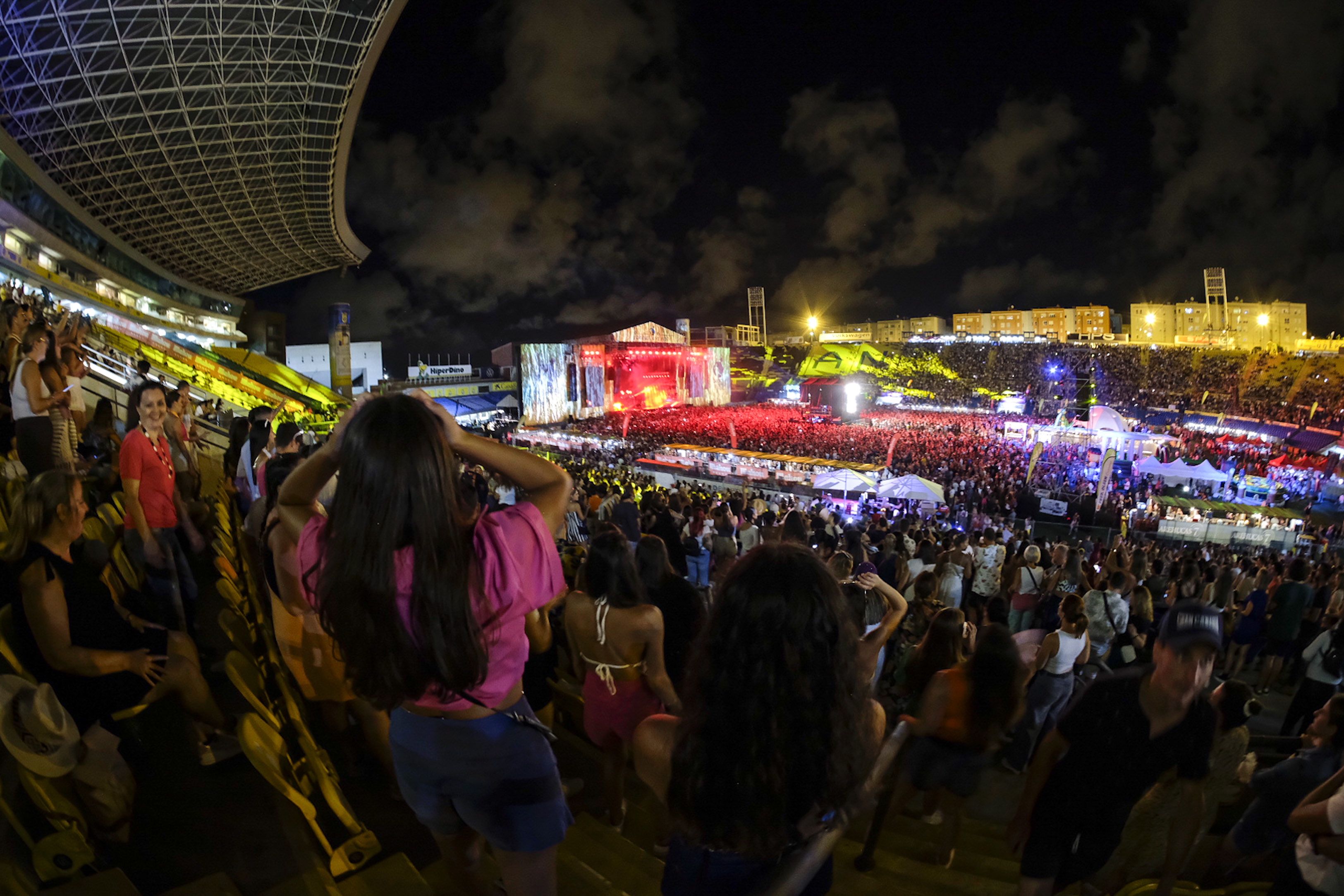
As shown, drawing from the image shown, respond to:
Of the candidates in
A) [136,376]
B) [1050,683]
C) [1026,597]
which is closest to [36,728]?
[1050,683]

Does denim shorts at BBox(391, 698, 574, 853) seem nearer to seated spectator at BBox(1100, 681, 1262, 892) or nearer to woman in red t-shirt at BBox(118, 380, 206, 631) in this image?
seated spectator at BBox(1100, 681, 1262, 892)

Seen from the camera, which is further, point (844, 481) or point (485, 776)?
point (844, 481)

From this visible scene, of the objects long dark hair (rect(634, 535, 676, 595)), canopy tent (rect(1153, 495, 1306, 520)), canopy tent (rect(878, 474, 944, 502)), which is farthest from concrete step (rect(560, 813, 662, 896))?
canopy tent (rect(1153, 495, 1306, 520))

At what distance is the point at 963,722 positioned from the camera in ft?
8.04

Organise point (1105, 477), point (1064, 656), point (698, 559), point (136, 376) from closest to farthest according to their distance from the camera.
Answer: point (1064, 656), point (698, 559), point (136, 376), point (1105, 477)

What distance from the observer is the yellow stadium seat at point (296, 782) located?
1567mm

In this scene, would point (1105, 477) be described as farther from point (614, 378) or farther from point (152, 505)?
point (614, 378)

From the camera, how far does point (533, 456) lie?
4.73 feet

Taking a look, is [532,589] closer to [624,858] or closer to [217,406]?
[624,858]

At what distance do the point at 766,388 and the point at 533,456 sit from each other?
1991 inches

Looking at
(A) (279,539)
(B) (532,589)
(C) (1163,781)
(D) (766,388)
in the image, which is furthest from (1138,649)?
(D) (766,388)

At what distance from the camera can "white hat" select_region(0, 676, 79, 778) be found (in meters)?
1.67

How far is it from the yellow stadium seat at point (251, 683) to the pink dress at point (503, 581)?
74cm

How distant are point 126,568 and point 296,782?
2.10 metres
